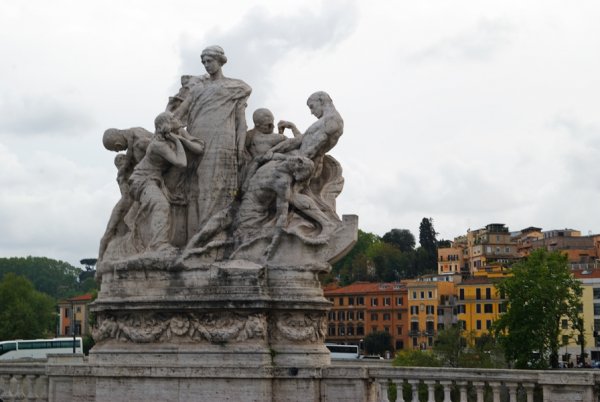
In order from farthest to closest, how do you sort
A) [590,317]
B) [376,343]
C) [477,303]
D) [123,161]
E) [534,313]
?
[376,343]
[477,303]
[590,317]
[534,313]
[123,161]

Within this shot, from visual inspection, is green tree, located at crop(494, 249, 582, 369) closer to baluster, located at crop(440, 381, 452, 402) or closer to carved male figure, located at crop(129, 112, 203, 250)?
carved male figure, located at crop(129, 112, 203, 250)

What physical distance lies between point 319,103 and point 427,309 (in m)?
78.7

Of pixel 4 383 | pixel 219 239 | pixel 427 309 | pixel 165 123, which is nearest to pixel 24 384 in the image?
pixel 4 383

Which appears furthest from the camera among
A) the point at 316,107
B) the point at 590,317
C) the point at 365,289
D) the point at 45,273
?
the point at 45,273

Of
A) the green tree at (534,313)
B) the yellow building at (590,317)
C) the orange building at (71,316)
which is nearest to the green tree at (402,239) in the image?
the orange building at (71,316)

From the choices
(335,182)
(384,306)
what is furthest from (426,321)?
(335,182)

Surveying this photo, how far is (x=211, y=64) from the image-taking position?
20.9 meters

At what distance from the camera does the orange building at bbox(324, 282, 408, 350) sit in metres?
98.5

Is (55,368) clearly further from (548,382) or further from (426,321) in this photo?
(426,321)

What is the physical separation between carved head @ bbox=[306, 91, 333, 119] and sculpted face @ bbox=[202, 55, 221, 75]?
1935 millimetres

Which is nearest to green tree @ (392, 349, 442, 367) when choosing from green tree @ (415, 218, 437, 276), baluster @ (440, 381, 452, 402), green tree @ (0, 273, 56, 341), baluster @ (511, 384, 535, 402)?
baluster @ (440, 381, 452, 402)

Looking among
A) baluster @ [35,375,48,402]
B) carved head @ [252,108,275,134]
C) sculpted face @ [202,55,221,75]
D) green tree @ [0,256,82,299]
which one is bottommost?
baluster @ [35,375,48,402]

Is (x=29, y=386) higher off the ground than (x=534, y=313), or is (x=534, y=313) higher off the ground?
(x=534, y=313)

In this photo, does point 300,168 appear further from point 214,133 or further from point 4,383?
point 4,383
